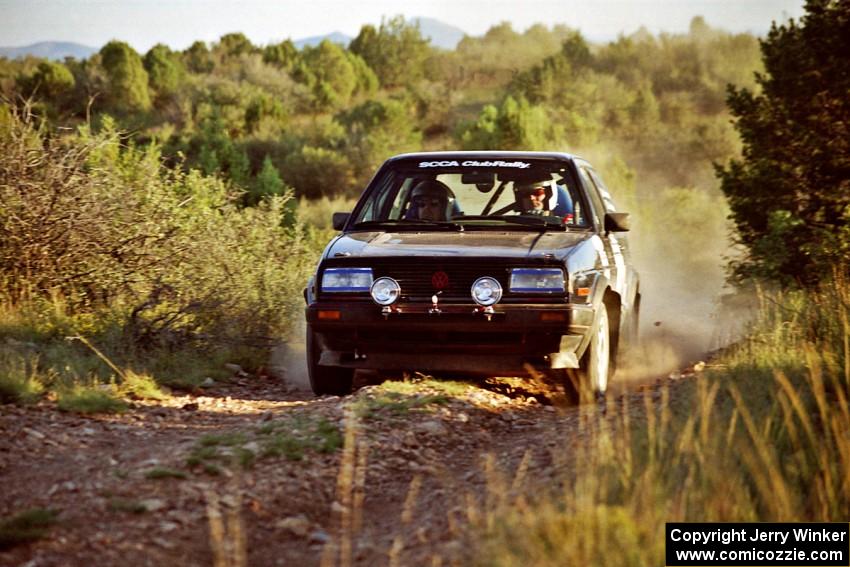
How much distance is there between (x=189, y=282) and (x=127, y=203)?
0.96 m

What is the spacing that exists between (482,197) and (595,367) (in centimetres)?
184

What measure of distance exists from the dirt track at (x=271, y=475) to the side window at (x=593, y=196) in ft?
4.49

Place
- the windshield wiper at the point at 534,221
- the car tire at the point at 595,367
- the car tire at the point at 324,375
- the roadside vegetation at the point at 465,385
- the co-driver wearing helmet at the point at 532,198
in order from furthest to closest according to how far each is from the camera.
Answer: the co-driver wearing helmet at the point at 532,198 < the windshield wiper at the point at 534,221 < the car tire at the point at 324,375 < the car tire at the point at 595,367 < the roadside vegetation at the point at 465,385

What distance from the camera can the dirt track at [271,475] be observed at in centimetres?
408

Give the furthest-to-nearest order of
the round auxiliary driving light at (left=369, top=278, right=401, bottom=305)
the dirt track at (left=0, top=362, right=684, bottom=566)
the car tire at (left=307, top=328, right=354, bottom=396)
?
the car tire at (left=307, top=328, right=354, bottom=396) → the round auxiliary driving light at (left=369, top=278, right=401, bottom=305) → the dirt track at (left=0, top=362, right=684, bottom=566)

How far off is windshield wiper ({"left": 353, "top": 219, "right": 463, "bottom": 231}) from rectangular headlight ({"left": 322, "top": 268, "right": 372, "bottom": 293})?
0.96m

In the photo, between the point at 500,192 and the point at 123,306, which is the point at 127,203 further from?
the point at 500,192

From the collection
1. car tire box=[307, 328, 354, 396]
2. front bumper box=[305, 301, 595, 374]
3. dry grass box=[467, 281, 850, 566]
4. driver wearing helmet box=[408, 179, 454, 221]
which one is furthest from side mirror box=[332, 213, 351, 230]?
dry grass box=[467, 281, 850, 566]

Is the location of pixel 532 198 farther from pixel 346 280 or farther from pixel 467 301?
pixel 346 280

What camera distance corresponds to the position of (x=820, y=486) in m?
4.23

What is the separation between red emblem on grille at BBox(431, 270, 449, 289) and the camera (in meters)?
6.46

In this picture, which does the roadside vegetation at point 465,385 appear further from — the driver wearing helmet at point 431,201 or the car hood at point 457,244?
the driver wearing helmet at point 431,201

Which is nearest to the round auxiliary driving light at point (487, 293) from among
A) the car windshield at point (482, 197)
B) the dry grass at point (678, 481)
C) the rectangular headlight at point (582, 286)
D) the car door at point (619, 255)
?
the rectangular headlight at point (582, 286)

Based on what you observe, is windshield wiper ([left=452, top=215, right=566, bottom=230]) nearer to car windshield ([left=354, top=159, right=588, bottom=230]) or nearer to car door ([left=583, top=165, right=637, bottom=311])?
car windshield ([left=354, top=159, right=588, bottom=230])
